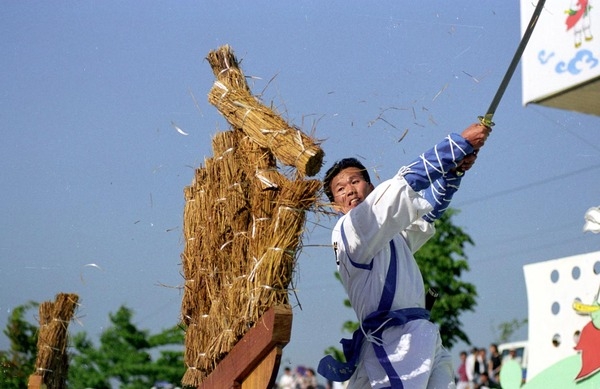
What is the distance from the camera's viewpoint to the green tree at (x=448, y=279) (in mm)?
13820

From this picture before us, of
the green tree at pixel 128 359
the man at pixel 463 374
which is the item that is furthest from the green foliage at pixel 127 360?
the man at pixel 463 374

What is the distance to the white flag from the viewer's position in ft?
28.0

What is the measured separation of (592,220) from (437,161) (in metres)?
5.68

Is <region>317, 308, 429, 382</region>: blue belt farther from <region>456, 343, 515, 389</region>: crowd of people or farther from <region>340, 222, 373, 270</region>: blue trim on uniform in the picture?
<region>456, 343, 515, 389</region>: crowd of people

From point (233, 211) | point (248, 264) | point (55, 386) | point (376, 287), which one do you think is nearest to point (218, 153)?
point (233, 211)

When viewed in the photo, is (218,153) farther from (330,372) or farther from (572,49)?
(572,49)

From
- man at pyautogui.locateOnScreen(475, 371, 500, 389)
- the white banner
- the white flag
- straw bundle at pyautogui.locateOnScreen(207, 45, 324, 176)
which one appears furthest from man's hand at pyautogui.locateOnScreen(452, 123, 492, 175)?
the white banner

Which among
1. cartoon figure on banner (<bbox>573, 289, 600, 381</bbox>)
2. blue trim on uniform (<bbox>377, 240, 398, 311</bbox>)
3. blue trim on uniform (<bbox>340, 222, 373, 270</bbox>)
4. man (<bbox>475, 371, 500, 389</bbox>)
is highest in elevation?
man (<bbox>475, 371, 500, 389</bbox>)

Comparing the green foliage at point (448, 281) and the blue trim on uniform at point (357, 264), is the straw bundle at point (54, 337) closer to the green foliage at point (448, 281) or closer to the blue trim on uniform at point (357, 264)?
the blue trim on uniform at point (357, 264)

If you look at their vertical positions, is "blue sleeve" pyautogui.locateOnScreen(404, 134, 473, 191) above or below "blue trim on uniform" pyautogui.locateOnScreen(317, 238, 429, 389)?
above

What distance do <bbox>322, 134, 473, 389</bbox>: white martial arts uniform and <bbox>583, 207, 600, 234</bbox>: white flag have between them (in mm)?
5102

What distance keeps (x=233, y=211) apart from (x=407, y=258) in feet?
2.55

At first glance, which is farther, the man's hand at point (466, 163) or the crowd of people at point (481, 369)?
the crowd of people at point (481, 369)

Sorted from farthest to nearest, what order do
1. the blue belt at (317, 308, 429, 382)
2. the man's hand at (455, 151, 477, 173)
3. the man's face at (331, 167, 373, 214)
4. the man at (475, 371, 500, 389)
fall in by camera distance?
1. the man at (475, 371, 500, 389)
2. the man's face at (331, 167, 373, 214)
3. the blue belt at (317, 308, 429, 382)
4. the man's hand at (455, 151, 477, 173)
